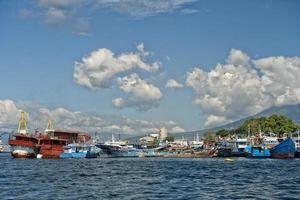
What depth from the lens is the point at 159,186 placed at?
52.3 m

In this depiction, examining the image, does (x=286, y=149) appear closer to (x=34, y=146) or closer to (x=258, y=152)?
(x=258, y=152)

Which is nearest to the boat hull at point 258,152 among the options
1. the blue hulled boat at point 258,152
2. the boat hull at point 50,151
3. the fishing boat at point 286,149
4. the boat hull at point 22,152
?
the blue hulled boat at point 258,152

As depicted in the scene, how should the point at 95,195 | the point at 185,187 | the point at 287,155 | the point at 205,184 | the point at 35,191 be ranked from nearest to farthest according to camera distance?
the point at 95,195
the point at 35,191
the point at 185,187
the point at 205,184
the point at 287,155

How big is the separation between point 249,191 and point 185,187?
23.8 feet

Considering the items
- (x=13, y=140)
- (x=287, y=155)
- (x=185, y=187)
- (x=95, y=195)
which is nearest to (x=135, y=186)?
(x=185, y=187)

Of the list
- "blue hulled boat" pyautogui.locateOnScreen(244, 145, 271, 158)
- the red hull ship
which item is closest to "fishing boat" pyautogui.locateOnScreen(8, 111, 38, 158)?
the red hull ship

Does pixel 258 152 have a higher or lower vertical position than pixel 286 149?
lower

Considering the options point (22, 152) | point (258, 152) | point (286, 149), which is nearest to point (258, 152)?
point (258, 152)

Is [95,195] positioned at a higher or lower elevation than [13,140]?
lower

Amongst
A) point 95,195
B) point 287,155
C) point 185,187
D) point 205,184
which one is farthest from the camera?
point 287,155

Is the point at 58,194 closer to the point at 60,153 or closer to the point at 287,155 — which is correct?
the point at 287,155

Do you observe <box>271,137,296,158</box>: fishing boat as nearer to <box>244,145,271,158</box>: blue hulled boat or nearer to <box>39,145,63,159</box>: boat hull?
<box>244,145,271,158</box>: blue hulled boat

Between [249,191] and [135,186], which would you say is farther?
[135,186]

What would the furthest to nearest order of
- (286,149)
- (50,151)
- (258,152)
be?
(50,151), (258,152), (286,149)
